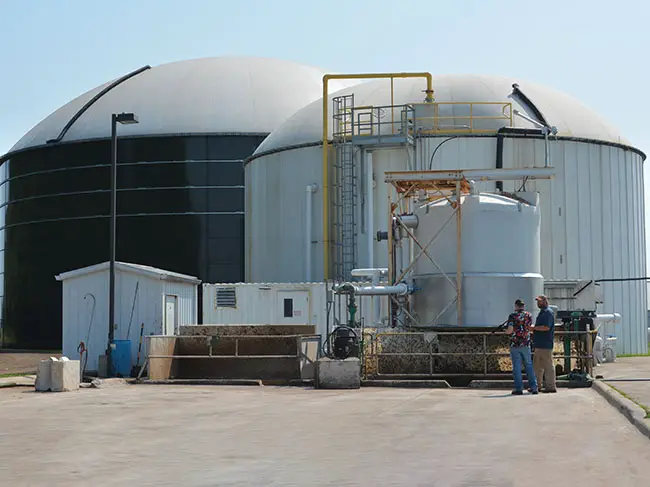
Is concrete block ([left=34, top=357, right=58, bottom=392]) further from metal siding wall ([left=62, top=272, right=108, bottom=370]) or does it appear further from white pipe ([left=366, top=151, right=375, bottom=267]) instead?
white pipe ([left=366, top=151, right=375, bottom=267])

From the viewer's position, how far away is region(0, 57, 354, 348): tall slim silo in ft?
157

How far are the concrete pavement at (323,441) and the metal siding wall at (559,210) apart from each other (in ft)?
51.2

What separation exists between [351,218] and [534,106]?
773 centimetres

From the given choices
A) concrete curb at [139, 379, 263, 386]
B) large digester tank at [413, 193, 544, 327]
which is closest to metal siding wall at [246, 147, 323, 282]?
large digester tank at [413, 193, 544, 327]

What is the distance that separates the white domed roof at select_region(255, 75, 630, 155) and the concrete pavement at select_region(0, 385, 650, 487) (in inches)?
714

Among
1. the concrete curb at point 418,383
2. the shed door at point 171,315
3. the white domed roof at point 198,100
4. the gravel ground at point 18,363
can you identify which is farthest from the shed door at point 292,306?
the white domed roof at point 198,100

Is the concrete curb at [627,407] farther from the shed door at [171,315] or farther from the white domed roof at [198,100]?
the white domed roof at [198,100]

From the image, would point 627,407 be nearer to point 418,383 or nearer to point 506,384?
point 506,384

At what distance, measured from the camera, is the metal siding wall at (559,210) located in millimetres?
33438

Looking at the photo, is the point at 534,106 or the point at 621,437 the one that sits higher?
the point at 534,106

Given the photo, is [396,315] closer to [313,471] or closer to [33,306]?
[313,471]

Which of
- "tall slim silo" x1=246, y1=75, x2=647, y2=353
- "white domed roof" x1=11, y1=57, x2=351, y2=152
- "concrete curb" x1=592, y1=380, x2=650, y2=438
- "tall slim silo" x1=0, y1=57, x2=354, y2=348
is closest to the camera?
"concrete curb" x1=592, y1=380, x2=650, y2=438

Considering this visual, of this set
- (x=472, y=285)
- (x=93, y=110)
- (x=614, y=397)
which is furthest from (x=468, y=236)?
(x=93, y=110)

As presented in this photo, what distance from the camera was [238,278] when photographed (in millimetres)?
47156
